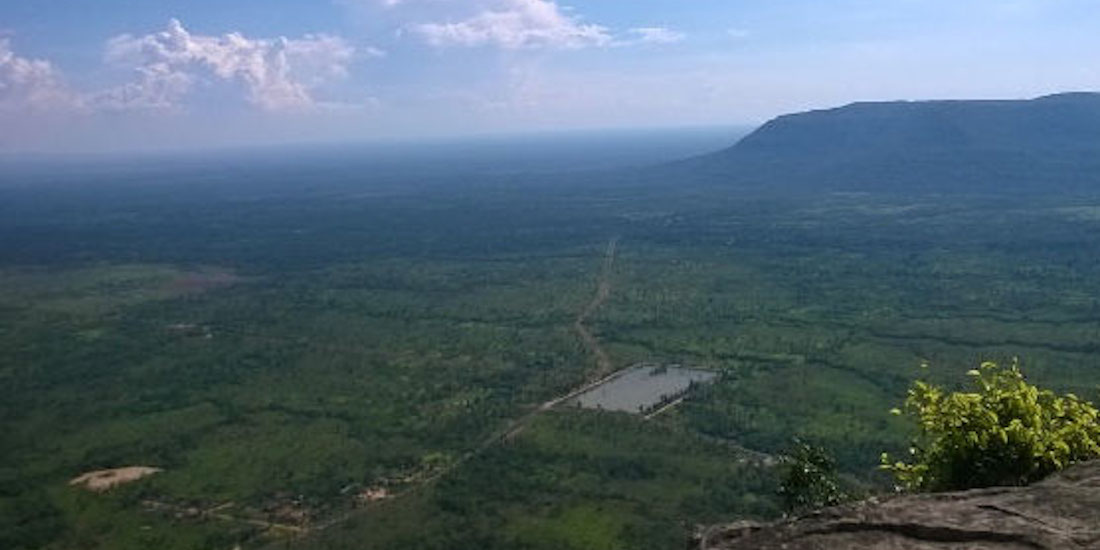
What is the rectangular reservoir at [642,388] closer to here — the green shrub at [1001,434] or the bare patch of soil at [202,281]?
the green shrub at [1001,434]

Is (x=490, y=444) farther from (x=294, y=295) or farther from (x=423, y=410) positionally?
(x=294, y=295)

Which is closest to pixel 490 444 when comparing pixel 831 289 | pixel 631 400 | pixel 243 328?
pixel 631 400

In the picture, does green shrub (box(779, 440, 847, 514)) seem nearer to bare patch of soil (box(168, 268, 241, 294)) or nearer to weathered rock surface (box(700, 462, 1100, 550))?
weathered rock surface (box(700, 462, 1100, 550))

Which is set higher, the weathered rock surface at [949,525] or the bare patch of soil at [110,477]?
the weathered rock surface at [949,525]

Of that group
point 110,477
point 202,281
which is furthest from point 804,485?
point 202,281

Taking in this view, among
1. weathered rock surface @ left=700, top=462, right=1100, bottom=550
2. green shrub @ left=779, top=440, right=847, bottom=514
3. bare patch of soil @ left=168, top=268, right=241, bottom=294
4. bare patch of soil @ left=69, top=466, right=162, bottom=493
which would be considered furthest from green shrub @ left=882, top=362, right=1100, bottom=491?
bare patch of soil @ left=168, top=268, right=241, bottom=294

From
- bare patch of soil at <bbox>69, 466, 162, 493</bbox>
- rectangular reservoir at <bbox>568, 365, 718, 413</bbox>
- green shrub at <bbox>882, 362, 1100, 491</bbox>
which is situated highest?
green shrub at <bbox>882, 362, 1100, 491</bbox>

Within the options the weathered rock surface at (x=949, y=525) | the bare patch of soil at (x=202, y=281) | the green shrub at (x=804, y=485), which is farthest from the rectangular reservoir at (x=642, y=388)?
the bare patch of soil at (x=202, y=281)
